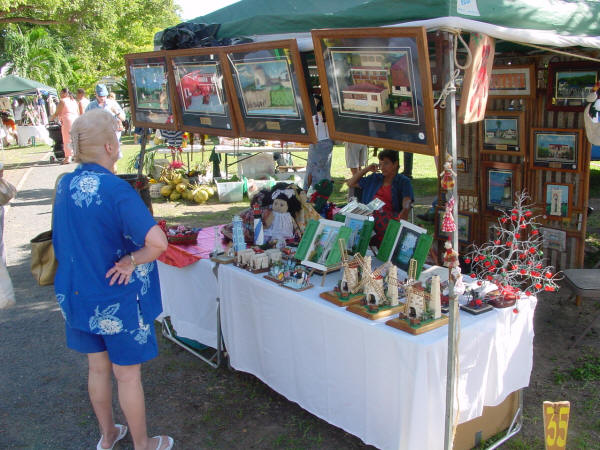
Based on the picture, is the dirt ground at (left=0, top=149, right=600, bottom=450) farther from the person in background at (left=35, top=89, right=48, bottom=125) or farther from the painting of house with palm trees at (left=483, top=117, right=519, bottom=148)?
the person in background at (left=35, top=89, right=48, bottom=125)

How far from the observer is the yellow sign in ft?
7.74

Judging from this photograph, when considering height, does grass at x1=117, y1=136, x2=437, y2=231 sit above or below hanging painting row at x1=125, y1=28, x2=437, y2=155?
below

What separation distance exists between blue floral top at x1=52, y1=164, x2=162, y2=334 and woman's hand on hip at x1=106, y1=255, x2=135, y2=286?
3cm

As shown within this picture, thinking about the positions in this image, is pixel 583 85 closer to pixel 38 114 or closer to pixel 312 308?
pixel 312 308

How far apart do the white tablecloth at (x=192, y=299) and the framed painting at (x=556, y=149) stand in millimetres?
2880

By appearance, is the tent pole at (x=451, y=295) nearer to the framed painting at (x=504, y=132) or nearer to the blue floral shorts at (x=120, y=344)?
the blue floral shorts at (x=120, y=344)

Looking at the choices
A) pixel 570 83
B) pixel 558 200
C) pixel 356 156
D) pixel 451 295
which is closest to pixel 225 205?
pixel 356 156

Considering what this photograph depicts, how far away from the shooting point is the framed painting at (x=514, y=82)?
4.45 metres

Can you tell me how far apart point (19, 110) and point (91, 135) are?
21.6 metres

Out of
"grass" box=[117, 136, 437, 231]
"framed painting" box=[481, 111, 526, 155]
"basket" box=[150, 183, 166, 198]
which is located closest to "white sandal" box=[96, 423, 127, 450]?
"framed painting" box=[481, 111, 526, 155]

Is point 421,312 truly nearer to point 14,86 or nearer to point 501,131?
point 501,131

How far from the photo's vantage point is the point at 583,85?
13.9 ft

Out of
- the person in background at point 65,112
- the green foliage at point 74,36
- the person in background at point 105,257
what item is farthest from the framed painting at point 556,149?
the green foliage at point 74,36

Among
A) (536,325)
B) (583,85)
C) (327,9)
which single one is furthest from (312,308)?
(583,85)
